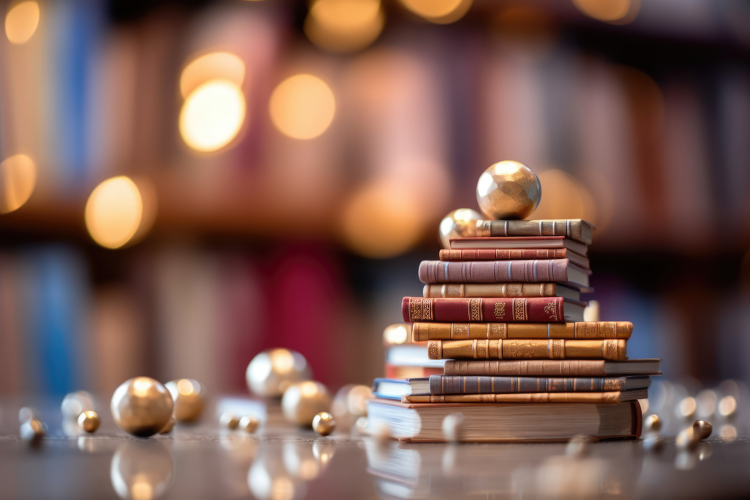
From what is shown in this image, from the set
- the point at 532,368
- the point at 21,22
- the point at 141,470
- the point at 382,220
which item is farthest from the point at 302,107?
the point at 141,470

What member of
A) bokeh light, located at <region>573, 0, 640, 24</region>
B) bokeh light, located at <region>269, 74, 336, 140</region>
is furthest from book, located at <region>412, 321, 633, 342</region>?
bokeh light, located at <region>573, 0, 640, 24</region>

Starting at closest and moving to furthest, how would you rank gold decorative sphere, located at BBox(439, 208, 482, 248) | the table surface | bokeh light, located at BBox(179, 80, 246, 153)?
the table surface < gold decorative sphere, located at BBox(439, 208, 482, 248) < bokeh light, located at BBox(179, 80, 246, 153)

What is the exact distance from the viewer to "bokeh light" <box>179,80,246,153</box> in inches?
62.9

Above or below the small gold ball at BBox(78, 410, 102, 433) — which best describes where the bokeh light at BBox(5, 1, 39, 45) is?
above

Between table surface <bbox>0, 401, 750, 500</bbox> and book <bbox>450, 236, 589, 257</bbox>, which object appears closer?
table surface <bbox>0, 401, 750, 500</bbox>

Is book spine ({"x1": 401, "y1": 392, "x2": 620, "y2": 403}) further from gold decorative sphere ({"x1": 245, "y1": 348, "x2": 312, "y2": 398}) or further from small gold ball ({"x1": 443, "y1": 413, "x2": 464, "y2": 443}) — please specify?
gold decorative sphere ({"x1": 245, "y1": 348, "x2": 312, "y2": 398})

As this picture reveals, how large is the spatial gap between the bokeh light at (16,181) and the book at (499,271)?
3.54ft

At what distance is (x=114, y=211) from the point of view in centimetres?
151

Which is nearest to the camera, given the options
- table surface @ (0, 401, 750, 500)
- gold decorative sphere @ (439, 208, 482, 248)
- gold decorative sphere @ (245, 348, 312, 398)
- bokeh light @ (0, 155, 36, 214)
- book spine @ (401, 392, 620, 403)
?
table surface @ (0, 401, 750, 500)

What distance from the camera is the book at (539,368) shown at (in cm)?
62

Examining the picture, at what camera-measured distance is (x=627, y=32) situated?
6.05ft

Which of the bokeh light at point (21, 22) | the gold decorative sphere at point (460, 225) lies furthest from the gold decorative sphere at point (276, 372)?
the bokeh light at point (21, 22)

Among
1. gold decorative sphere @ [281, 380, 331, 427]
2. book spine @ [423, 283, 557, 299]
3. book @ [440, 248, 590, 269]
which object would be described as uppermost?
book @ [440, 248, 590, 269]

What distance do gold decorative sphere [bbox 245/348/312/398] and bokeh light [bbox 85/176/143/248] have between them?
0.66 m
